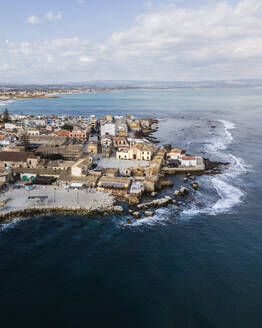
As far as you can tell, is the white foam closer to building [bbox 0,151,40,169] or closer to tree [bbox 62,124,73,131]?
building [bbox 0,151,40,169]

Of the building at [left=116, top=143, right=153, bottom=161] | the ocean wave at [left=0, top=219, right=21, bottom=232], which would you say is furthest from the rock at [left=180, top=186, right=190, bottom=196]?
the ocean wave at [left=0, top=219, right=21, bottom=232]

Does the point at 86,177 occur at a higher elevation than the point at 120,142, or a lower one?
lower

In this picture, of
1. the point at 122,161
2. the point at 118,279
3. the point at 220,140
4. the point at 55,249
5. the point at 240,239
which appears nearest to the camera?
the point at 118,279

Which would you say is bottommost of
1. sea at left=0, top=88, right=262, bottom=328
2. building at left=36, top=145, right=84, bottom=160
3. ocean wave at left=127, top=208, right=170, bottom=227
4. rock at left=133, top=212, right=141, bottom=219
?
sea at left=0, top=88, right=262, bottom=328

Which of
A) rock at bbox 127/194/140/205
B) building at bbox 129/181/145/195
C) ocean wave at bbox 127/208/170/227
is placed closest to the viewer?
ocean wave at bbox 127/208/170/227

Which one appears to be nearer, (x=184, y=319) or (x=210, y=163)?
(x=184, y=319)

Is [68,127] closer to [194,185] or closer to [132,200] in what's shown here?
[194,185]

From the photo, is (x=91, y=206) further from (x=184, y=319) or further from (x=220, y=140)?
(x=220, y=140)

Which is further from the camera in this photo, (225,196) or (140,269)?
(225,196)

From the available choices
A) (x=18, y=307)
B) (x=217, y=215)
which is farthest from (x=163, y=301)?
(x=217, y=215)

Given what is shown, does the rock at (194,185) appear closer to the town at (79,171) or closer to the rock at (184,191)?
the town at (79,171)

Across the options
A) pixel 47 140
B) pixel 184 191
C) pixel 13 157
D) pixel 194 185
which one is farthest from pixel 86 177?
pixel 47 140
